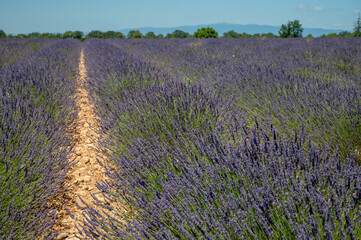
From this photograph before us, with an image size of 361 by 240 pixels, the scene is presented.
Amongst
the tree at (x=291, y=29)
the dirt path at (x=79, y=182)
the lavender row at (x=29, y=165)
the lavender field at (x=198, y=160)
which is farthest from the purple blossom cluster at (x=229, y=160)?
the tree at (x=291, y=29)

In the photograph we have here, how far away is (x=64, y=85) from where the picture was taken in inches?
161

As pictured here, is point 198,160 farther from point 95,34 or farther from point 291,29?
point 95,34

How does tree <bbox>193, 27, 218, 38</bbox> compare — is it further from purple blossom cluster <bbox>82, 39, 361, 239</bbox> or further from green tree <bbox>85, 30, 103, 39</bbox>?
green tree <bbox>85, 30, 103, 39</bbox>

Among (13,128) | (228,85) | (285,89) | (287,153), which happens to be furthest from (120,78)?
(287,153)

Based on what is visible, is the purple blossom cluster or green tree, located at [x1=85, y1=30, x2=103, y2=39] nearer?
the purple blossom cluster

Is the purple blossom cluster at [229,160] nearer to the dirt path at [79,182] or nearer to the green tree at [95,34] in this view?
the dirt path at [79,182]

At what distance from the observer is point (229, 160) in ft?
4.67

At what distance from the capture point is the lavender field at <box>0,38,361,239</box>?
45.3 inches

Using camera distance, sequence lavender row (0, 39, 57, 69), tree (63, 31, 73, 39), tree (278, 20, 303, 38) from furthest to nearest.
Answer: tree (63, 31, 73, 39) → tree (278, 20, 303, 38) → lavender row (0, 39, 57, 69)

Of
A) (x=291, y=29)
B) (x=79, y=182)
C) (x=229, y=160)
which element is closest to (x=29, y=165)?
(x=79, y=182)

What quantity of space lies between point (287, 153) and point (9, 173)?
5.66ft

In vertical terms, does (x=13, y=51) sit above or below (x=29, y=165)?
above

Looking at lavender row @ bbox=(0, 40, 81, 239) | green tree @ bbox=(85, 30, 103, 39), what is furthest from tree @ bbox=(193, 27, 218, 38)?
green tree @ bbox=(85, 30, 103, 39)

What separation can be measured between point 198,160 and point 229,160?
309 millimetres
